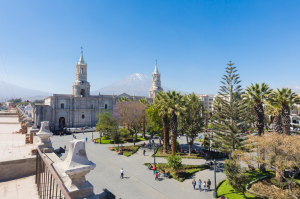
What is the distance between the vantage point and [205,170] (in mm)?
19828

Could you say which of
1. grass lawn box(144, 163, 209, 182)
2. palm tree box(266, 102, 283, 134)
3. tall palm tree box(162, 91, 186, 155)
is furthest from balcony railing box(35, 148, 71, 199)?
palm tree box(266, 102, 283, 134)

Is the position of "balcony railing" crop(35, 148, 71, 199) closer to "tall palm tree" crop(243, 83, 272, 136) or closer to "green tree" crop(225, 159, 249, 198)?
"green tree" crop(225, 159, 249, 198)

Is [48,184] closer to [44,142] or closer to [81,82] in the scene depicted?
[44,142]

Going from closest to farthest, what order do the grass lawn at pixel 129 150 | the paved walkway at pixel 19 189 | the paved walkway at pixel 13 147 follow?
the paved walkway at pixel 19 189, the paved walkway at pixel 13 147, the grass lawn at pixel 129 150

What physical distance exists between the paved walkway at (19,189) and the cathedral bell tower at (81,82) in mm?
51195

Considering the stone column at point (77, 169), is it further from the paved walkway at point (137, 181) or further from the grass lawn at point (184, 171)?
the grass lawn at point (184, 171)

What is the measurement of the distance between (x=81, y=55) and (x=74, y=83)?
9923mm

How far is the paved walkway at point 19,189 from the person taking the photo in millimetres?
5520

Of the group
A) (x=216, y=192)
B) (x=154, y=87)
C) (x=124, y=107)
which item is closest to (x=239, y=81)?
(x=216, y=192)

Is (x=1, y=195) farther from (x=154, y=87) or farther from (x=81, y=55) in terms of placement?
(x=154, y=87)

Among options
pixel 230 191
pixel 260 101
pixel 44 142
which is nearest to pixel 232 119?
pixel 260 101

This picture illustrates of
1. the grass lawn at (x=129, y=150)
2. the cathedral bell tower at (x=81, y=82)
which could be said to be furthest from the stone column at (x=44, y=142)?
the cathedral bell tower at (x=81, y=82)

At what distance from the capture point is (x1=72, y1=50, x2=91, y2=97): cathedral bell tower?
180 ft

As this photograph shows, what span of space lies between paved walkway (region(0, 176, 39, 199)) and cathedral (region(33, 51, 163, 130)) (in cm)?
4725
